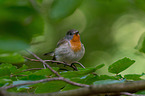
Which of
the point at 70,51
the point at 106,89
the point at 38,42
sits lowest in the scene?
the point at 106,89

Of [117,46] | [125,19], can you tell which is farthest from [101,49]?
[125,19]

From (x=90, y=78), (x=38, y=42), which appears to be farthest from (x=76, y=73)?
(x=38, y=42)

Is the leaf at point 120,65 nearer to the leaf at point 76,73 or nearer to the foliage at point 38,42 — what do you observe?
the foliage at point 38,42

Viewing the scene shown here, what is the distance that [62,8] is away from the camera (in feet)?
3.42

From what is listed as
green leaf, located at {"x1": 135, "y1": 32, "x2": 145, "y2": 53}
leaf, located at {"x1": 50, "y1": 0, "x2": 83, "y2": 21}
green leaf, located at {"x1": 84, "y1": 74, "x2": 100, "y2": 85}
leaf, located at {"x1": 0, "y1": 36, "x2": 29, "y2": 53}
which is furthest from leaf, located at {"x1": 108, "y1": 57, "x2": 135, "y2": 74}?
leaf, located at {"x1": 0, "y1": 36, "x2": 29, "y2": 53}

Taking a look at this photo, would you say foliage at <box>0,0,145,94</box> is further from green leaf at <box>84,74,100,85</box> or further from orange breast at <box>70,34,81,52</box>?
orange breast at <box>70,34,81,52</box>

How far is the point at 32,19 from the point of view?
0.75 metres

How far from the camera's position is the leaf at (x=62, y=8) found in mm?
980

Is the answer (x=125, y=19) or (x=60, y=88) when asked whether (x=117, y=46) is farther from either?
(x=60, y=88)

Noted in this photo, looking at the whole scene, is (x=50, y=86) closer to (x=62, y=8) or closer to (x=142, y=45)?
(x=62, y=8)

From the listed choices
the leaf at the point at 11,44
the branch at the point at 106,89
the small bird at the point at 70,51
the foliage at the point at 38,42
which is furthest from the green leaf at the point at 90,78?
the small bird at the point at 70,51

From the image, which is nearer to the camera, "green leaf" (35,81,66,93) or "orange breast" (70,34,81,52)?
"green leaf" (35,81,66,93)

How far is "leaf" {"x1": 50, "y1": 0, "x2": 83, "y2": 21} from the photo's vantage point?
3.22 feet

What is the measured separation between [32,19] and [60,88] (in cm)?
71
